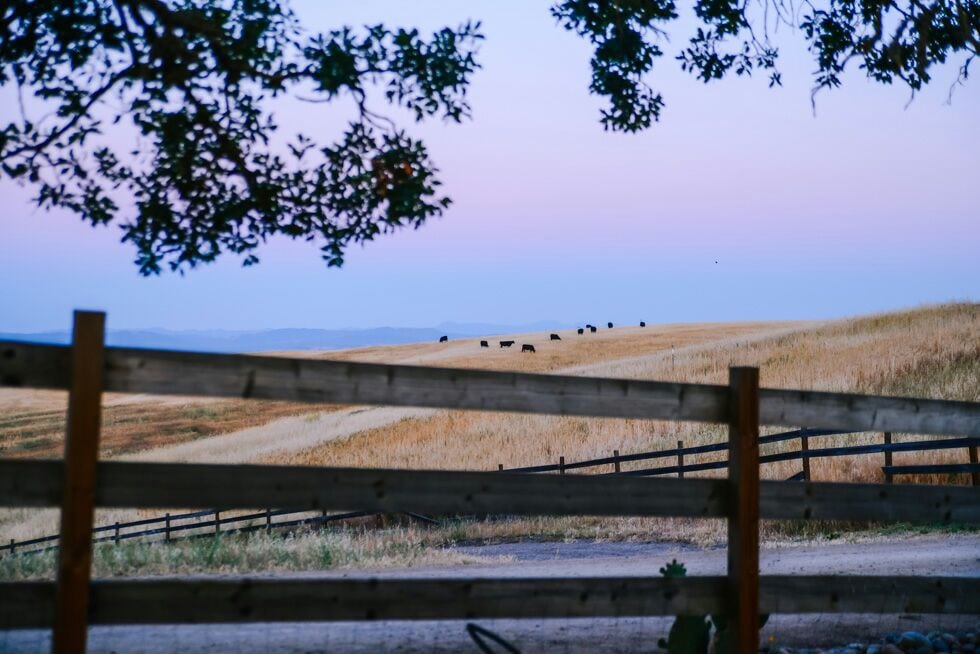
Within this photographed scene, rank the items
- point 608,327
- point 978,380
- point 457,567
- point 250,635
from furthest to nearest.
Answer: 1. point 608,327
2. point 978,380
3. point 457,567
4. point 250,635

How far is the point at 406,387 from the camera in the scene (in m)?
5.48

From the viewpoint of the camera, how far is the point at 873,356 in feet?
123

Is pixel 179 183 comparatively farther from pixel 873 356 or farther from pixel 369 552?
pixel 873 356

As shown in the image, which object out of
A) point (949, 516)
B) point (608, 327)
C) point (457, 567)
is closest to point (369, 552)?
point (457, 567)

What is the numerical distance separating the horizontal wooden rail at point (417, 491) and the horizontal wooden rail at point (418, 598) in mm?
421

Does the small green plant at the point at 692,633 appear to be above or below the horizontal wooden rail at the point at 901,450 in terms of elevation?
below

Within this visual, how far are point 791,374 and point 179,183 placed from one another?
30328mm

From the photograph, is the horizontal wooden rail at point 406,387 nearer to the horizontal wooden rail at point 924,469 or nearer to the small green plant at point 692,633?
the small green plant at point 692,633

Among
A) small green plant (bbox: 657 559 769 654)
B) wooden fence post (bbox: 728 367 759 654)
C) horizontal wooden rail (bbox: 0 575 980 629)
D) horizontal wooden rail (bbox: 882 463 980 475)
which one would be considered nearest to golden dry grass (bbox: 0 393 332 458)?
horizontal wooden rail (bbox: 882 463 980 475)

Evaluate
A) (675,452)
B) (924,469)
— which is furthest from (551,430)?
(924,469)

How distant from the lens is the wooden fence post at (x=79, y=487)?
16.1ft

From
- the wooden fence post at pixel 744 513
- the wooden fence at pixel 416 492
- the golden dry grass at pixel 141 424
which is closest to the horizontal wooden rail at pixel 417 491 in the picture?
the wooden fence at pixel 416 492

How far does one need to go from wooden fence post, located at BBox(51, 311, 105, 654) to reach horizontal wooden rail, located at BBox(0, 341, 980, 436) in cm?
9

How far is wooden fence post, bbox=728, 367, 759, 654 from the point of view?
19.9 feet
